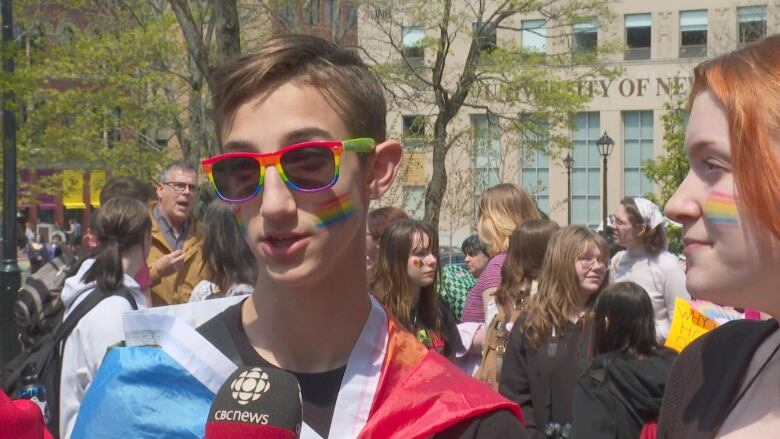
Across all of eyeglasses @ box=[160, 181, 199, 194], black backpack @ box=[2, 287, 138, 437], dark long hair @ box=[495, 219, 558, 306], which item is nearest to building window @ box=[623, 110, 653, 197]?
eyeglasses @ box=[160, 181, 199, 194]

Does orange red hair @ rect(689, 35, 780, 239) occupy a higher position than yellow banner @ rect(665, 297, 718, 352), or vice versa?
orange red hair @ rect(689, 35, 780, 239)

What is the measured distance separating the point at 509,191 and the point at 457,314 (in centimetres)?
113

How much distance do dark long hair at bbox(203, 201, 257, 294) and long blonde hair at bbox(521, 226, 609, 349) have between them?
1.50 m

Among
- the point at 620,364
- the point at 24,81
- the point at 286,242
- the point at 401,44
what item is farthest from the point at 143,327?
the point at 401,44

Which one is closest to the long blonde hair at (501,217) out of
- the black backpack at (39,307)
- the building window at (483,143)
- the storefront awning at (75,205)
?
the black backpack at (39,307)

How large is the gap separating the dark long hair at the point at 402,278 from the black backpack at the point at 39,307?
177 cm

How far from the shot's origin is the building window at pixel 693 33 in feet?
141

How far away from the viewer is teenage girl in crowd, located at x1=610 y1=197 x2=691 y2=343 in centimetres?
682

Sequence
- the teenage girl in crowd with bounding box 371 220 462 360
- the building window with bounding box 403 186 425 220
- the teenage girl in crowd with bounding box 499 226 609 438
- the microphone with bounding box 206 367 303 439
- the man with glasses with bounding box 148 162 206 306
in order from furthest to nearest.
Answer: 1. the building window with bounding box 403 186 425 220
2. the man with glasses with bounding box 148 162 206 306
3. the teenage girl in crowd with bounding box 371 220 462 360
4. the teenage girl in crowd with bounding box 499 226 609 438
5. the microphone with bounding box 206 367 303 439

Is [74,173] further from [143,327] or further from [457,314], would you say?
[143,327]

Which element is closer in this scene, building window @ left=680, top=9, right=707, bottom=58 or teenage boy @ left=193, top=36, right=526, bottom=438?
teenage boy @ left=193, top=36, right=526, bottom=438

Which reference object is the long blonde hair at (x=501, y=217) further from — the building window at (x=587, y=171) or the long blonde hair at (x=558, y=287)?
the building window at (x=587, y=171)

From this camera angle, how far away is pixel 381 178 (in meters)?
2.43

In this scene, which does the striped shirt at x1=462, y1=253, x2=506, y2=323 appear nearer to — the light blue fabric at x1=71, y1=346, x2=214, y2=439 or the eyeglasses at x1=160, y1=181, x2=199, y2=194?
the eyeglasses at x1=160, y1=181, x2=199, y2=194
